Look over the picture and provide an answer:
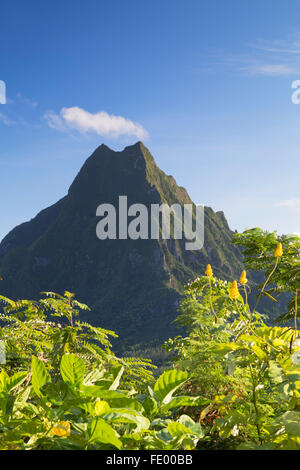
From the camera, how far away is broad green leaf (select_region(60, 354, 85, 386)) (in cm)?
101

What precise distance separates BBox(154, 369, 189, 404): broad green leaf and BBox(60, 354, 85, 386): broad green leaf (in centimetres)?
26

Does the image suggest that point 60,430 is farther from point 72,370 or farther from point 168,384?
point 168,384

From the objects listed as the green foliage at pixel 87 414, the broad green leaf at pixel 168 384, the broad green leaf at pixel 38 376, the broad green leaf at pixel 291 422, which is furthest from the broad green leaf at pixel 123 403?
the broad green leaf at pixel 291 422

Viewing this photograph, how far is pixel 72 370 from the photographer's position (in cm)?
102

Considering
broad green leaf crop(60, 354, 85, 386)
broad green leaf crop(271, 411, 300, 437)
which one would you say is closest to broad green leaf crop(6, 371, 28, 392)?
broad green leaf crop(60, 354, 85, 386)

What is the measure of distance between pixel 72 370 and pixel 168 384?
1.04 feet

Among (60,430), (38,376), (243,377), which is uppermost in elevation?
(38,376)

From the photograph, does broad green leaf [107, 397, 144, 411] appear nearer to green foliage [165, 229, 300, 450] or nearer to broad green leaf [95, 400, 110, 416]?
broad green leaf [95, 400, 110, 416]

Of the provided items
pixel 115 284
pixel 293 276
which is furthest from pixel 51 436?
pixel 115 284

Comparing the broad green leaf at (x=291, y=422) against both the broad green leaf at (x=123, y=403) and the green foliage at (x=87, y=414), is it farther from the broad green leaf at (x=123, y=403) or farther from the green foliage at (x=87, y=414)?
the broad green leaf at (x=123, y=403)

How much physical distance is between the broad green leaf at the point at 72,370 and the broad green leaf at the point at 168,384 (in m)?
0.26

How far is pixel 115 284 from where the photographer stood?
7825 inches

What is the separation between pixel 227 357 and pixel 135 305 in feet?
600

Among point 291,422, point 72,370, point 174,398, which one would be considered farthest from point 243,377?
point 72,370
